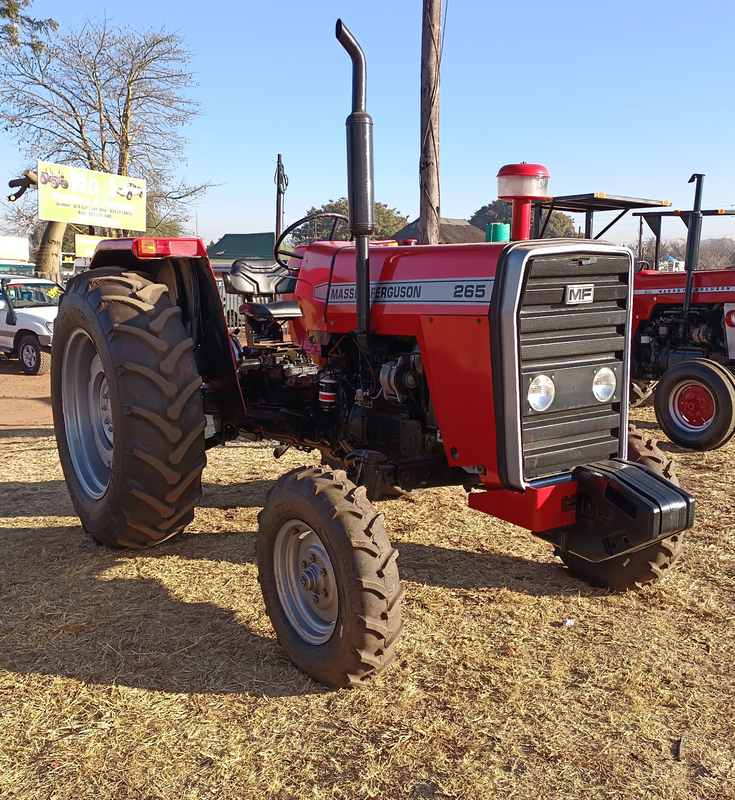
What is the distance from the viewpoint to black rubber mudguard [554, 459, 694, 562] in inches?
101

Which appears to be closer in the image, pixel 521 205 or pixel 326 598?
pixel 326 598

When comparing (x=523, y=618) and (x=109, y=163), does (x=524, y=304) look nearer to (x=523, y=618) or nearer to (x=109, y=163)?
(x=523, y=618)

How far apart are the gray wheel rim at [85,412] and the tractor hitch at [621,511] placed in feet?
8.61

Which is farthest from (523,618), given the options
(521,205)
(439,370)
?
(521,205)

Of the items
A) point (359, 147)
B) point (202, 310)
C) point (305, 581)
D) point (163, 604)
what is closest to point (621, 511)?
point (305, 581)

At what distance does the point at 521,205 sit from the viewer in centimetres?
325

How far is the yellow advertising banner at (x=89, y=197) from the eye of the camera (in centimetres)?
1545

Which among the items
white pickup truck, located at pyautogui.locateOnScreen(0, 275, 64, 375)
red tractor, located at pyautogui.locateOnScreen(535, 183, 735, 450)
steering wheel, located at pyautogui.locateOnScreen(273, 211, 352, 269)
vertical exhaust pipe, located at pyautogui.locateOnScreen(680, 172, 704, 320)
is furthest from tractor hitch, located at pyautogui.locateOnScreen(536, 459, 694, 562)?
white pickup truck, located at pyautogui.locateOnScreen(0, 275, 64, 375)

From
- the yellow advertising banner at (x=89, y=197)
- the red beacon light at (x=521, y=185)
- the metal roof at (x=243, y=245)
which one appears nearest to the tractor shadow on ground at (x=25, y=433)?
the red beacon light at (x=521, y=185)

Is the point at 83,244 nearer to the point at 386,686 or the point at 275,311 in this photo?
the point at 275,311

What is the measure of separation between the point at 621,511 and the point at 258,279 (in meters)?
2.68

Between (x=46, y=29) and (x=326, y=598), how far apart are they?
22.6m

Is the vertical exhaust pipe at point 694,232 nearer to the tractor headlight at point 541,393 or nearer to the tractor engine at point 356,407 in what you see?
the tractor engine at point 356,407

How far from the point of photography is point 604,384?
9.66 ft
